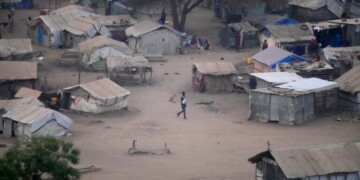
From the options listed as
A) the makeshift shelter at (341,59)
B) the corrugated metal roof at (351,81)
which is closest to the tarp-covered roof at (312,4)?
the makeshift shelter at (341,59)

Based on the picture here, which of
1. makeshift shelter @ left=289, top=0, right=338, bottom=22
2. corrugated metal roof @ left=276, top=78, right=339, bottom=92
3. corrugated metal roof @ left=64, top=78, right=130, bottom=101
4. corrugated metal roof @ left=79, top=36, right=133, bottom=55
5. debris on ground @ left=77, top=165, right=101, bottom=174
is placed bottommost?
debris on ground @ left=77, top=165, right=101, bottom=174

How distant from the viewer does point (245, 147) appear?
3200 centimetres

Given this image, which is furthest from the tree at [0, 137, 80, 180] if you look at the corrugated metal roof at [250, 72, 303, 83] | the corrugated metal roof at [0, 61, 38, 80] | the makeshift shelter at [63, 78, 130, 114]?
the corrugated metal roof at [250, 72, 303, 83]

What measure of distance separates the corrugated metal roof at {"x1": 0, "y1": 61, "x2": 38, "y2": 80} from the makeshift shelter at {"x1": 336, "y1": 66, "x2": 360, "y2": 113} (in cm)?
1108

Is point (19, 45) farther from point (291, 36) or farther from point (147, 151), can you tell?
point (147, 151)

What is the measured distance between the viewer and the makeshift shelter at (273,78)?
120 feet

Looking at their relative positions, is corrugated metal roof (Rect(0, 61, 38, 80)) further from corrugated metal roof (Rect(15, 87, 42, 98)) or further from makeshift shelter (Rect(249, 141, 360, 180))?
makeshift shelter (Rect(249, 141, 360, 180))

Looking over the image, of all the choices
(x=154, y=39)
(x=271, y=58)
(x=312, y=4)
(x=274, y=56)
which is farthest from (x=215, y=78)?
(x=312, y=4)

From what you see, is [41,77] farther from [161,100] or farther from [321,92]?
[321,92]

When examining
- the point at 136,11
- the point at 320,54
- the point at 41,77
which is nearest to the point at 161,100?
the point at 41,77

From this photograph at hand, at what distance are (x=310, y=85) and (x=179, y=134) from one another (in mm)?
5209

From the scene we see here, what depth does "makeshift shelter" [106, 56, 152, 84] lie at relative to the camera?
1590 inches

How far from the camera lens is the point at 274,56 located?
133 feet

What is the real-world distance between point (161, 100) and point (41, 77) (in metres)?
5.60
